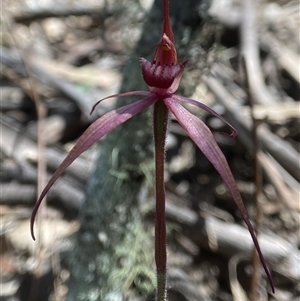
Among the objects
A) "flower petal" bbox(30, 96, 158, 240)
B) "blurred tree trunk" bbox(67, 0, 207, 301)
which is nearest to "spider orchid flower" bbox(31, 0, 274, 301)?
"flower petal" bbox(30, 96, 158, 240)

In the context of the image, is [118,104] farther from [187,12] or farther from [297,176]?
[297,176]

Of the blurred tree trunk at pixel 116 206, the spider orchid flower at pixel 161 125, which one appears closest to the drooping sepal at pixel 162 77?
the spider orchid flower at pixel 161 125

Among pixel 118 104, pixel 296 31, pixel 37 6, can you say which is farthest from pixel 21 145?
pixel 296 31

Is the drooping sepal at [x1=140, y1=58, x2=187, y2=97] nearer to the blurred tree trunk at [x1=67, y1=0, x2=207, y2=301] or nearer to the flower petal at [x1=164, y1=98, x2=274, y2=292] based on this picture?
the flower petal at [x1=164, y1=98, x2=274, y2=292]

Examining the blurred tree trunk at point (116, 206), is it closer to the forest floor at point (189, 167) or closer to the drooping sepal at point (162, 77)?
the forest floor at point (189, 167)

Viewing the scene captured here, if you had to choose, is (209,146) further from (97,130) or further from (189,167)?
(189,167)
